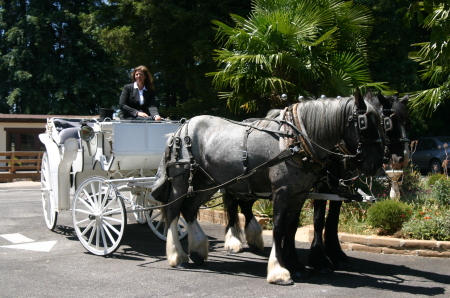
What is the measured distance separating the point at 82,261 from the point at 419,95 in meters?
7.08

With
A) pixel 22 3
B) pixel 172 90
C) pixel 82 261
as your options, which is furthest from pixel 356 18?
pixel 22 3

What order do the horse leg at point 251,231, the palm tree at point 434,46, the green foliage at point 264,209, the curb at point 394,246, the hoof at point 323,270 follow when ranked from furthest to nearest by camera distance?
the green foliage at point 264,209 < the horse leg at point 251,231 < the curb at point 394,246 < the hoof at point 323,270 < the palm tree at point 434,46

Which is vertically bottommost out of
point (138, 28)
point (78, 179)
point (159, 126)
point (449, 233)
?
point (449, 233)

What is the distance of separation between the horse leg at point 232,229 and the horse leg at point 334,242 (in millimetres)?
1476

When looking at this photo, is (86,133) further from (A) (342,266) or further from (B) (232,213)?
(A) (342,266)

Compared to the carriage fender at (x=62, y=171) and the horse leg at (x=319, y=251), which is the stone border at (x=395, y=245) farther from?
the carriage fender at (x=62, y=171)

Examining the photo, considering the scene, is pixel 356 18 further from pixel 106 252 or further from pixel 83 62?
pixel 83 62

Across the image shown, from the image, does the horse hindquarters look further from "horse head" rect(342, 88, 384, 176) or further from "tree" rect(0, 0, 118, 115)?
"tree" rect(0, 0, 118, 115)

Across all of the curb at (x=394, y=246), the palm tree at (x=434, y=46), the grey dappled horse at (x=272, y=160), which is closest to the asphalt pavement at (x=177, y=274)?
the curb at (x=394, y=246)

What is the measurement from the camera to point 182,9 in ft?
53.9

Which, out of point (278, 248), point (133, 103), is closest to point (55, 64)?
point (133, 103)

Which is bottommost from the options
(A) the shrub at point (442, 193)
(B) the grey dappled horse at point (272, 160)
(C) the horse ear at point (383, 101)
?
(A) the shrub at point (442, 193)

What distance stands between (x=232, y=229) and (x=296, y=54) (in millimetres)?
3884

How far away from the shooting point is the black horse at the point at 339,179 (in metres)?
5.55
